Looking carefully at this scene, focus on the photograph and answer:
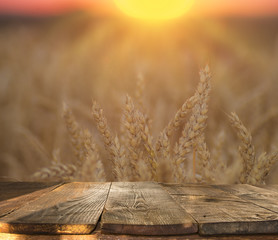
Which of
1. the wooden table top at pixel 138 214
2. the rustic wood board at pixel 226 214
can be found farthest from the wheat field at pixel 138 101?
the rustic wood board at pixel 226 214

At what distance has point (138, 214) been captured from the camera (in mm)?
572

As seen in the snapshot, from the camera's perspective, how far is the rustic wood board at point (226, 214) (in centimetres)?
53

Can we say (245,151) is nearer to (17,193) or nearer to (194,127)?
(194,127)

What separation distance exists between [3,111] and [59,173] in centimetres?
Result: 96

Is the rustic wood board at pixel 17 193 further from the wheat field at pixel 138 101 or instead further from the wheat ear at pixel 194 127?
the wheat ear at pixel 194 127

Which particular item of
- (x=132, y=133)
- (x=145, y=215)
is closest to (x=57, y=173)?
(x=132, y=133)

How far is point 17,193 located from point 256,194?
2.02 feet

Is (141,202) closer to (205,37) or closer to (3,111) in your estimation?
(3,111)

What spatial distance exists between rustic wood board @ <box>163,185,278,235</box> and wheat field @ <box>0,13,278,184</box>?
0.82ft

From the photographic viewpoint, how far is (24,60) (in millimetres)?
1960

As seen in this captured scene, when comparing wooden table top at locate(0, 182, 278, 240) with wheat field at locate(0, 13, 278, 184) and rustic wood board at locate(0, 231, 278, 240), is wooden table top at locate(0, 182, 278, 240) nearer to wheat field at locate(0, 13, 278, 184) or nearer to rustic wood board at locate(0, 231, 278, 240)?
rustic wood board at locate(0, 231, 278, 240)

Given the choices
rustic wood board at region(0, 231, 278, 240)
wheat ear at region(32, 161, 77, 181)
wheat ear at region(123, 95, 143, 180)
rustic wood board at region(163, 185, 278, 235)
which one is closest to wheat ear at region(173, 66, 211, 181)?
wheat ear at region(123, 95, 143, 180)

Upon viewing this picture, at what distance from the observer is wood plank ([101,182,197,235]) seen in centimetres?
51

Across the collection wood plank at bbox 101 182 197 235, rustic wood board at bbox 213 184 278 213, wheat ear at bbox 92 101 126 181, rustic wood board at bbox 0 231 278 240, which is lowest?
rustic wood board at bbox 213 184 278 213
